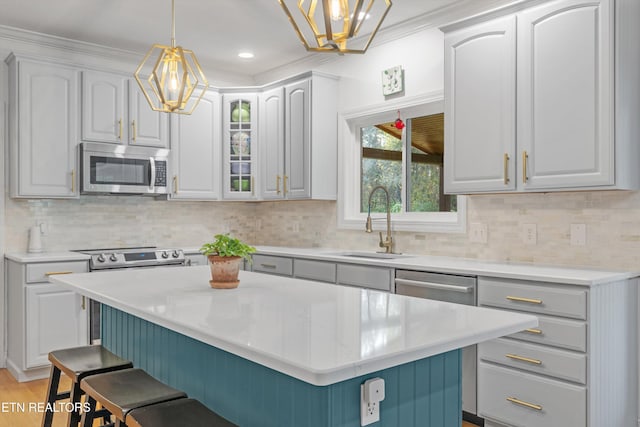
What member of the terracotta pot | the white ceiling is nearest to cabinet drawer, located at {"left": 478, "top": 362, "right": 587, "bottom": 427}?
the terracotta pot

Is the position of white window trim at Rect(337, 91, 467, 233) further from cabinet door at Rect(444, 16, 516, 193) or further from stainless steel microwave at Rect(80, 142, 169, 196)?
stainless steel microwave at Rect(80, 142, 169, 196)

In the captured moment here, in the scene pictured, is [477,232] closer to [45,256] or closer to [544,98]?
[544,98]

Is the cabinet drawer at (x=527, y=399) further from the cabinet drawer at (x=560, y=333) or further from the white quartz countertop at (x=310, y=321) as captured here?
the white quartz countertop at (x=310, y=321)

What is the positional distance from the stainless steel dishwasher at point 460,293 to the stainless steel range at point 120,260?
2.18 meters

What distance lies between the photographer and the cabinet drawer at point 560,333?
2568 millimetres

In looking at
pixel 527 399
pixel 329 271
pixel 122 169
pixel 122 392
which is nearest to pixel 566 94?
pixel 527 399

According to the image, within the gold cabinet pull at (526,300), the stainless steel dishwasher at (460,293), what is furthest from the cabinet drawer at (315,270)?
the gold cabinet pull at (526,300)

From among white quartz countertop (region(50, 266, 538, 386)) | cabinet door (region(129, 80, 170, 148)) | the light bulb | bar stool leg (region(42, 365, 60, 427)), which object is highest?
cabinet door (region(129, 80, 170, 148))

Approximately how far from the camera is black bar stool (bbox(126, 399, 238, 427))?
64.2 inches

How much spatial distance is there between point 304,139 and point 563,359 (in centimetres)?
276

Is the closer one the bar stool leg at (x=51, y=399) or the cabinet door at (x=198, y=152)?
the bar stool leg at (x=51, y=399)

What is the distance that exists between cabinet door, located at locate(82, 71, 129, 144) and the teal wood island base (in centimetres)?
270

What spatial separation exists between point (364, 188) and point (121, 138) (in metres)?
2.10

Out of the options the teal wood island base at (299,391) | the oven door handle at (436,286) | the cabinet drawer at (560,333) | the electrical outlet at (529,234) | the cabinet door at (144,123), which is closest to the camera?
the teal wood island base at (299,391)
